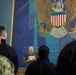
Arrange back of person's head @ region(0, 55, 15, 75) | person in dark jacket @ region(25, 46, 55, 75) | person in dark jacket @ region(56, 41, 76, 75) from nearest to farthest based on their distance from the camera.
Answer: person in dark jacket @ region(56, 41, 76, 75)
back of person's head @ region(0, 55, 15, 75)
person in dark jacket @ region(25, 46, 55, 75)

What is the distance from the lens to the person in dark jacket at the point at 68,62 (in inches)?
48.9

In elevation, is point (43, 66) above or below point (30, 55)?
above

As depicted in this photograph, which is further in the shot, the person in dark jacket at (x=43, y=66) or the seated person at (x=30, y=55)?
the seated person at (x=30, y=55)

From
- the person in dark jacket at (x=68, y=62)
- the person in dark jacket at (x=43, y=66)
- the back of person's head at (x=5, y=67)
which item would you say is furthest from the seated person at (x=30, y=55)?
the person in dark jacket at (x=68, y=62)

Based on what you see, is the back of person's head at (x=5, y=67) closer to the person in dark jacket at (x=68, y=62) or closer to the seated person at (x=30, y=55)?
the person in dark jacket at (x=68, y=62)

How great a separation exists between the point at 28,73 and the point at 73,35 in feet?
10.1

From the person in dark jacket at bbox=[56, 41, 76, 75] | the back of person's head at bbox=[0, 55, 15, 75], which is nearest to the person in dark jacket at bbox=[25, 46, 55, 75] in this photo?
the back of person's head at bbox=[0, 55, 15, 75]

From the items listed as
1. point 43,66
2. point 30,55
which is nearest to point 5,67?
point 43,66

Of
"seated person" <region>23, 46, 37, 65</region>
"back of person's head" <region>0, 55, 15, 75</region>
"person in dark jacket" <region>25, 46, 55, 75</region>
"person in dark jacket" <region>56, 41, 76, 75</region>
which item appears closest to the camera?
"person in dark jacket" <region>56, 41, 76, 75</region>

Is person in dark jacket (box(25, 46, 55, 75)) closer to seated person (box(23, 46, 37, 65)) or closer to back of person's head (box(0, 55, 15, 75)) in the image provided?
back of person's head (box(0, 55, 15, 75))

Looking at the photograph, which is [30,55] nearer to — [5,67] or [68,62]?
[5,67]

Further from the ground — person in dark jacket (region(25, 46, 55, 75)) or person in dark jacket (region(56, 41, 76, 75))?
person in dark jacket (region(56, 41, 76, 75))

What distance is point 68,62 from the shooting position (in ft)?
4.10

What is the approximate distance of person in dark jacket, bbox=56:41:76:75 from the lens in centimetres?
124
